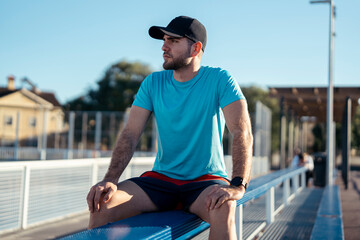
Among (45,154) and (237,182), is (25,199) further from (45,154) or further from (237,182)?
(45,154)

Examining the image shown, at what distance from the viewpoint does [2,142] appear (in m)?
26.0

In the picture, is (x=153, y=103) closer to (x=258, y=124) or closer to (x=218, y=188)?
(x=218, y=188)

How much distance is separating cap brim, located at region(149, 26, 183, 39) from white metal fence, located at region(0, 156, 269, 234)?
3319 mm

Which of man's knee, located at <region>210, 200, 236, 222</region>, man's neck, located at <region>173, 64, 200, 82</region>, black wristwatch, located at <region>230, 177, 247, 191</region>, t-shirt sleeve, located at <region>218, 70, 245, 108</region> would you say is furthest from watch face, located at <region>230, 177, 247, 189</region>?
man's neck, located at <region>173, 64, 200, 82</region>

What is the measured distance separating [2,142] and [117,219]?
85.0 ft

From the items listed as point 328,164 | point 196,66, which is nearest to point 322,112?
point 328,164

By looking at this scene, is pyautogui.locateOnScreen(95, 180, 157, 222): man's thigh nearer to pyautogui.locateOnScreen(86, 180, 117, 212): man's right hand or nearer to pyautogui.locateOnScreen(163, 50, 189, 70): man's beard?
pyautogui.locateOnScreen(86, 180, 117, 212): man's right hand

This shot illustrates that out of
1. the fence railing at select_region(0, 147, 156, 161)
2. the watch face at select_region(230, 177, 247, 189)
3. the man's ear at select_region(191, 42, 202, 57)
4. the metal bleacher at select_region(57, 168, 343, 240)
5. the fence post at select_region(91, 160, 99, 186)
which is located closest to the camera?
the metal bleacher at select_region(57, 168, 343, 240)

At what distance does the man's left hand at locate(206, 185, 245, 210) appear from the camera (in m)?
1.92

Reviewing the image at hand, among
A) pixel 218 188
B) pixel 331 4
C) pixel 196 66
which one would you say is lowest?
pixel 218 188

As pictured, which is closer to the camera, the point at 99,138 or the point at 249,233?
the point at 249,233

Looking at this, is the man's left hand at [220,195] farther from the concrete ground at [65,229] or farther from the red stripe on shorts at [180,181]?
the concrete ground at [65,229]

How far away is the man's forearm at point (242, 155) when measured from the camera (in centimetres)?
211

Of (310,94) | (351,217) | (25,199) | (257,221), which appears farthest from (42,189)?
(310,94)
